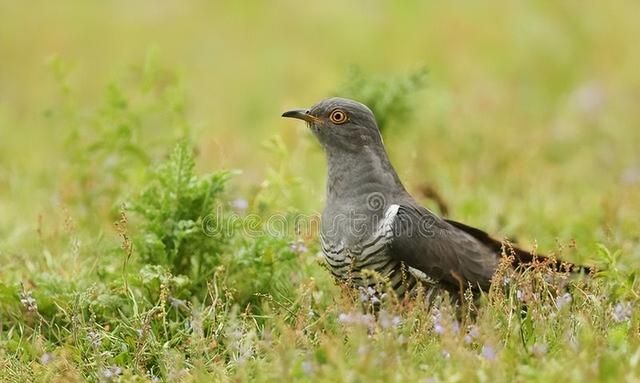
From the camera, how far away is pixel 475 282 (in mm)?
5684

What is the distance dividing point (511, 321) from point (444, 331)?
637mm

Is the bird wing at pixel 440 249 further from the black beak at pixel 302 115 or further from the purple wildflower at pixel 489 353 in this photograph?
the purple wildflower at pixel 489 353

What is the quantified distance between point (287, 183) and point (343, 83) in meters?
1.83

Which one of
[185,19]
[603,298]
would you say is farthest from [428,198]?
[185,19]

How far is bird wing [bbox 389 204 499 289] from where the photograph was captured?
17.7 feet

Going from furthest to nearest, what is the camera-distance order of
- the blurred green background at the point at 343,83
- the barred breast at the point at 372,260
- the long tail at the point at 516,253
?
the blurred green background at the point at 343,83 → the long tail at the point at 516,253 → the barred breast at the point at 372,260

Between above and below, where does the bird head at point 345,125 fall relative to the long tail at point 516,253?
above

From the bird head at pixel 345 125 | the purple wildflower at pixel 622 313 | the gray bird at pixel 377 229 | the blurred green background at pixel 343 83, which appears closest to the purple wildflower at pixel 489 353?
the gray bird at pixel 377 229

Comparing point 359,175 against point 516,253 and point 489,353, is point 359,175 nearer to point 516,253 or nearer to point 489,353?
point 516,253

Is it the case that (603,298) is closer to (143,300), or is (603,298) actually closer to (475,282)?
(475,282)

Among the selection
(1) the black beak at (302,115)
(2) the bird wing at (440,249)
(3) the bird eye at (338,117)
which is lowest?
(2) the bird wing at (440,249)

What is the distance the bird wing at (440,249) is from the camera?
5.40m

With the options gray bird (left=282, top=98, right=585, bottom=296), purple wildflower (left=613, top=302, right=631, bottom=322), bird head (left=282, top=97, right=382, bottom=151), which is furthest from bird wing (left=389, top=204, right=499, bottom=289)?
purple wildflower (left=613, top=302, right=631, bottom=322)

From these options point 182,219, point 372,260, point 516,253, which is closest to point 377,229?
point 372,260
